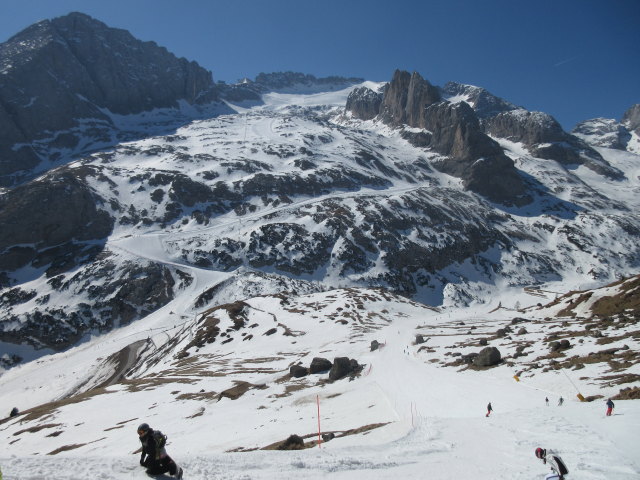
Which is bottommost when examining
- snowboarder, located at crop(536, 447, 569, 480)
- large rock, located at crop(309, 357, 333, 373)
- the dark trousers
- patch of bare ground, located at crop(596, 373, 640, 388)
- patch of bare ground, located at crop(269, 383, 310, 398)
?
patch of bare ground, located at crop(269, 383, 310, 398)

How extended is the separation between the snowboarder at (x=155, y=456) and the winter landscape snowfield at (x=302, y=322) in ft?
1.36

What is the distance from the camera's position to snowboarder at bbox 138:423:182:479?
9211 millimetres

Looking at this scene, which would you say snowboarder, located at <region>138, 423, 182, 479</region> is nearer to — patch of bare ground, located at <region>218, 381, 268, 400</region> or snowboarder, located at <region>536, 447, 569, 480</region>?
snowboarder, located at <region>536, 447, 569, 480</region>

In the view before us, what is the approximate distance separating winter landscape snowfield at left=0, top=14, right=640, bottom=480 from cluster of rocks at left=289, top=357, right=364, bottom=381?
30 cm

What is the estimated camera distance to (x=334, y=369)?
3459 centimetres

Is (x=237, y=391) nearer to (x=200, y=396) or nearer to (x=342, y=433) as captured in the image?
(x=200, y=396)

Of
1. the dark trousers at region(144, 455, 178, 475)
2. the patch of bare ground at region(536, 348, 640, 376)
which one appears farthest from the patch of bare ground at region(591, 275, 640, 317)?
the dark trousers at region(144, 455, 178, 475)

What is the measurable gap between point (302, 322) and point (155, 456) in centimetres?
6213


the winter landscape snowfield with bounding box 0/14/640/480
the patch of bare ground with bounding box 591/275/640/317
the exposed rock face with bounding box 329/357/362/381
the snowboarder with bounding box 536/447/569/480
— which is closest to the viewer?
the snowboarder with bounding box 536/447/569/480

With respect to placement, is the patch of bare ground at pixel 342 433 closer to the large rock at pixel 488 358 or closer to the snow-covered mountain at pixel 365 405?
the snow-covered mountain at pixel 365 405

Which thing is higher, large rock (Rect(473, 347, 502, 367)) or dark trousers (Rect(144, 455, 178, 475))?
dark trousers (Rect(144, 455, 178, 475))

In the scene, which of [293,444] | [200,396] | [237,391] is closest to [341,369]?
[237,391]

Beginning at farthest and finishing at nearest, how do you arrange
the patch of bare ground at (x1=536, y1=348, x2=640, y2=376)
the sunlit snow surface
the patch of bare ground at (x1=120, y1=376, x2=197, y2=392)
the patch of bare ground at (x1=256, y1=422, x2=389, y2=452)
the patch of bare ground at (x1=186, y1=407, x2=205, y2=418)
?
the patch of bare ground at (x1=120, y1=376, x2=197, y2=392) → the patch of bare ground at (x1=186, y1=407, x2=205, y2=418) → the patch of bare ground at (x1=536, y1=348, x2=640, y2=376) → the patch of bare ground at (x1=256, y1=422, x2=389, y2=452) → the sunlit snow surface

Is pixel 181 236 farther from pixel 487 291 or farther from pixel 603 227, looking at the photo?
pixel 603 227
